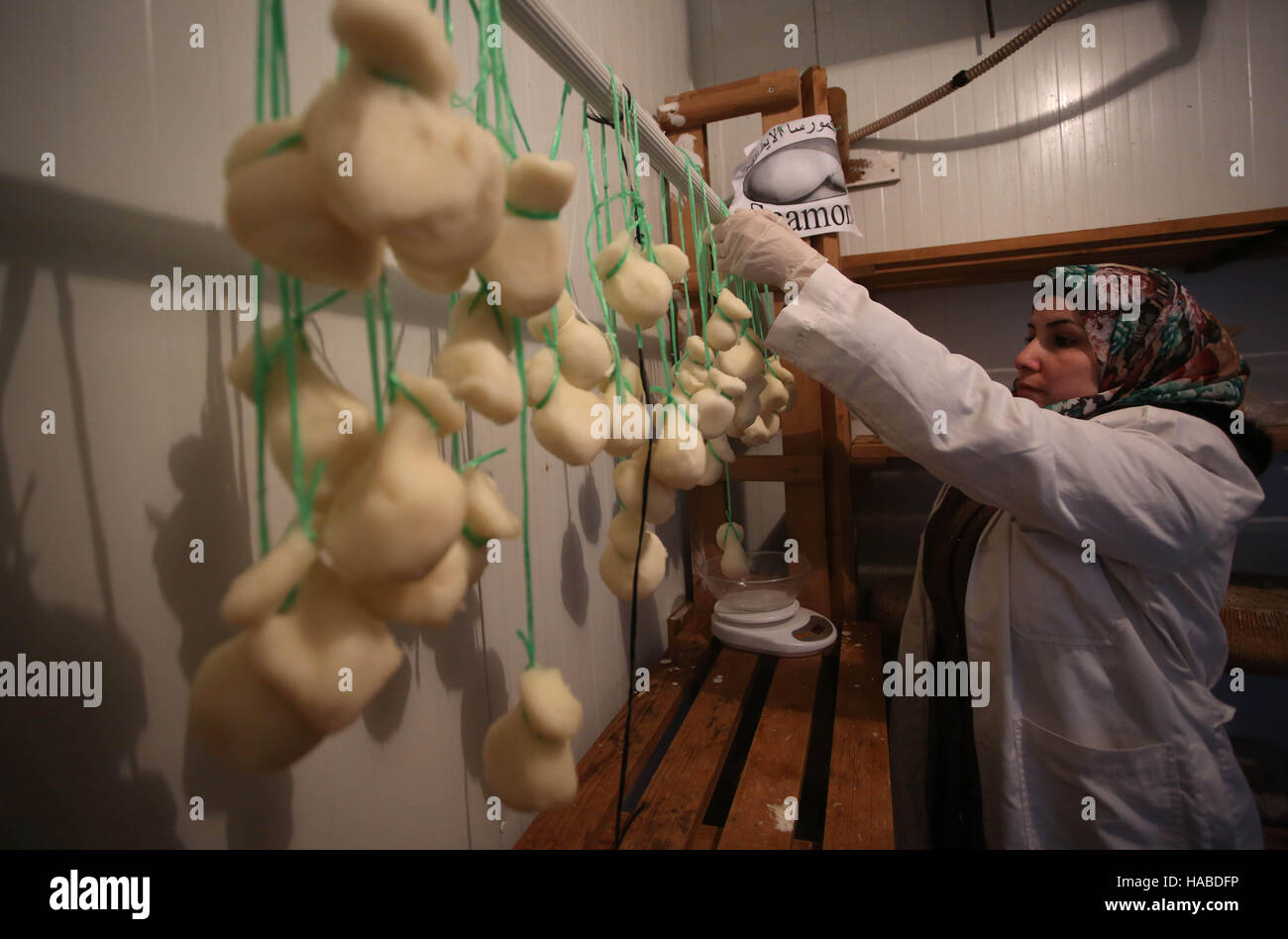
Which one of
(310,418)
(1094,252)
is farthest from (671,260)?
(1094,252)

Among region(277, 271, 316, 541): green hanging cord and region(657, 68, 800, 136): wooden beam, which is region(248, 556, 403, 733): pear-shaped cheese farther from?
region(657, 68, 800, 136): wooden beam

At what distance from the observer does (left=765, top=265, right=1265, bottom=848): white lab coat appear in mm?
702

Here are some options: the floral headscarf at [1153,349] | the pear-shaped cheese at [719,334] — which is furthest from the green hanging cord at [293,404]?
the floral headscarf at [1153,349]

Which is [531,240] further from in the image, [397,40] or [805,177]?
[805,177]

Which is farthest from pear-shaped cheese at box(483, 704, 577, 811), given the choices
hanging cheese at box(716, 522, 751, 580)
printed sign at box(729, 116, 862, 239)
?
printed sign at box(729, 116, 862, 239)

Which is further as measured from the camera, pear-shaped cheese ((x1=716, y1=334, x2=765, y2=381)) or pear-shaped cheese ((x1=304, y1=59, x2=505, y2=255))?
pear-shaped cheese ((x1=716, y1=334, x2=765, y2=381))

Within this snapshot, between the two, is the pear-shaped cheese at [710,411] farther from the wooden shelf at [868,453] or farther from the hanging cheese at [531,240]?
the wooden shelf at [868,453]

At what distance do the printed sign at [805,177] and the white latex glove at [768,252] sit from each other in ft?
1.16

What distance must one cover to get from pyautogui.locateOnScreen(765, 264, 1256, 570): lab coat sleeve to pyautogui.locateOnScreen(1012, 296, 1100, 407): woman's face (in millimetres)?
176

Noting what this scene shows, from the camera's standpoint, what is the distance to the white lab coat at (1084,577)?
702 millimetres

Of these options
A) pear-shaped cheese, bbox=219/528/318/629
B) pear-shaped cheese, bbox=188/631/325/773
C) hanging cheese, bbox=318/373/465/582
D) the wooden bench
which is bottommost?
the wooden bench
